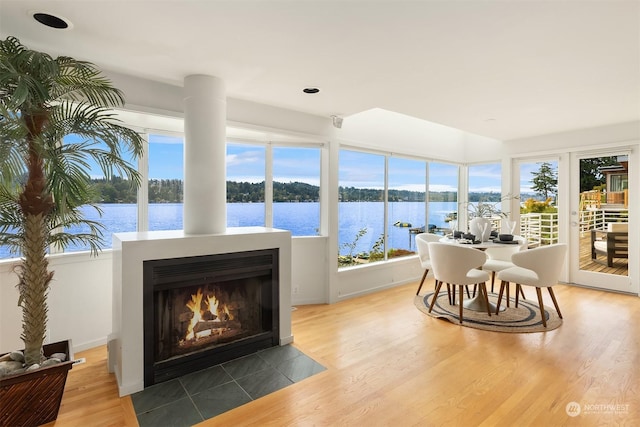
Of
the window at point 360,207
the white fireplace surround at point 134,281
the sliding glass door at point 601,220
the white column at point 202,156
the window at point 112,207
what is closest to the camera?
the white fireplace surround at point 134,281

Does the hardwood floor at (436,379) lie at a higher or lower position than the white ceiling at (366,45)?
lower

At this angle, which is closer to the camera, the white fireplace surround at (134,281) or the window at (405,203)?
the white fireplace surround at (134,281)

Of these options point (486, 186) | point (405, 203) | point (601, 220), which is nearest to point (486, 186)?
point (486, 186)

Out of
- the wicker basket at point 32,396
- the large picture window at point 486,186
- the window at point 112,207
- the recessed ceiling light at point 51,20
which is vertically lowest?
the wicker basket at point 32,396

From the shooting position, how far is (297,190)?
4059 millimetres

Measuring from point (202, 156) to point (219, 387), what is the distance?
5.86ft

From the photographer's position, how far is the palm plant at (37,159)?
169 cm

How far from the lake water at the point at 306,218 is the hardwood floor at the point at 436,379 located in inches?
46.2

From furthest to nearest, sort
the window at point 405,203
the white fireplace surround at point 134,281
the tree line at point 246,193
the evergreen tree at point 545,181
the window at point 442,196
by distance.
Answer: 1. the window at point 442,196
2. the evergreen tree at point 545,181
3. the window at point 405,203
4. the tree line at point 246,193
5. the white fireplace surround at point 134,281

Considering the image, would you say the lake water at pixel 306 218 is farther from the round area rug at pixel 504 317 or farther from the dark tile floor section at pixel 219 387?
the dark tile floor section at pixel 219 387

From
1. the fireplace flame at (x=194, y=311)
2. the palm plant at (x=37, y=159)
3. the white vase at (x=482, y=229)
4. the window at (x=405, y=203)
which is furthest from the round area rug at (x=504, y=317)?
the palm plant at (x=37, y=159)

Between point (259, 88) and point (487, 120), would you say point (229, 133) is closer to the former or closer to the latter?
point (259, 88)

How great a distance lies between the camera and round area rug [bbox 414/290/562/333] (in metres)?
3.25

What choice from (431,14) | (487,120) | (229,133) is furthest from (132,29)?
(487,120)
